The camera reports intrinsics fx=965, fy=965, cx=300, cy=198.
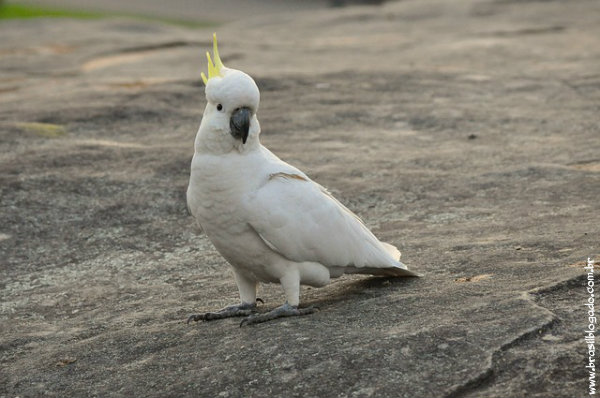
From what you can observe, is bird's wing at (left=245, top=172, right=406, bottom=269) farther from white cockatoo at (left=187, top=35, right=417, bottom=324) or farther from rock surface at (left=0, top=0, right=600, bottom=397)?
rock surface at (left=0, top=0, right=600, bottom=397)

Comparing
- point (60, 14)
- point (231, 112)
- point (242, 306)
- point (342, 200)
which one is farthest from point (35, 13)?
point (231, 112)

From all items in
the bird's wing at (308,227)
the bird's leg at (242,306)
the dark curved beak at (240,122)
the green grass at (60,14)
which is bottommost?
the bird's leg at (242,306)

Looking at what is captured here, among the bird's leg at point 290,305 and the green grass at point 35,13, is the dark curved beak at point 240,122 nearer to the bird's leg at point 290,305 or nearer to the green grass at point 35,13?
the bird's leg at point 290,305

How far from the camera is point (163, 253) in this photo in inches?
239

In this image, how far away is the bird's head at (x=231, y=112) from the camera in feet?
13.7

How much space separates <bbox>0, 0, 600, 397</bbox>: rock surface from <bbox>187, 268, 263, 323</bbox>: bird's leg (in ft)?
0.22

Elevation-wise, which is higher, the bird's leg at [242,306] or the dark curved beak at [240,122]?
the dark curved beak at [240,122]

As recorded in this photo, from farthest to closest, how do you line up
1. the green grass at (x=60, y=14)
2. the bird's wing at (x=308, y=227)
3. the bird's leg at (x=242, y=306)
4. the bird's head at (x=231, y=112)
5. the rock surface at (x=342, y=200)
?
the green grass at (x=60, y=14), the bird's leg at (x=242, y=306), the bird's wing at (x=308, y=227), the bird's head at (x=231, y=112), the rock surface at (x=342, y=200)

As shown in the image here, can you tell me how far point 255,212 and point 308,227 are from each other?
0.30 m

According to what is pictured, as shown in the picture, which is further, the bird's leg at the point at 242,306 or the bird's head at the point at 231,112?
the bird's leg at the point at 242,306

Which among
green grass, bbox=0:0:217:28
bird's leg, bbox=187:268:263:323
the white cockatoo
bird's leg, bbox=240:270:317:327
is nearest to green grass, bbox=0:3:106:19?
green grass, bbox=0:0:217:28

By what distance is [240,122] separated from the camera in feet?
13.7

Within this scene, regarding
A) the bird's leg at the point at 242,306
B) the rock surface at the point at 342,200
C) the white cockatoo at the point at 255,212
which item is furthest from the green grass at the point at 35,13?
the white cockatoo at the point at 255,212

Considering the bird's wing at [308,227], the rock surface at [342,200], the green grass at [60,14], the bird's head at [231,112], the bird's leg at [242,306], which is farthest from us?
the green grass at [60,14]
